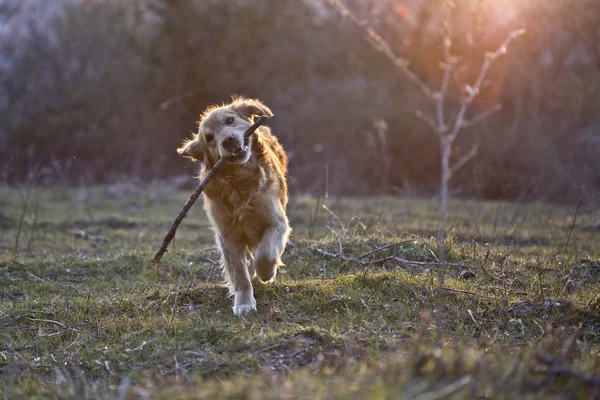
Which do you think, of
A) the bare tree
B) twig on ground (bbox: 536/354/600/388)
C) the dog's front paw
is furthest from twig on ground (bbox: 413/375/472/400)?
the dog's front paw

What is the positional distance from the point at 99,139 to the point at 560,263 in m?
17.1

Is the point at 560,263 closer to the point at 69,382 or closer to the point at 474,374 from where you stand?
the point at 474,374

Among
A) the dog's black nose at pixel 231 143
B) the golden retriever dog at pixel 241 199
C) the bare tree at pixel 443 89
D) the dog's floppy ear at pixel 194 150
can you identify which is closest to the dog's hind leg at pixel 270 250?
the golden retriever dog at pixel 241 199

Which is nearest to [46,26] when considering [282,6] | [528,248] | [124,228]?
[282,6]

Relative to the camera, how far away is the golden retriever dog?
4898 millimetres

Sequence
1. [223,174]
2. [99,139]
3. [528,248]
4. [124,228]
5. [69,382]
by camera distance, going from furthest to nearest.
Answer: [99,139] < [124,228] < [528,248] < [223,174] < [69,382]

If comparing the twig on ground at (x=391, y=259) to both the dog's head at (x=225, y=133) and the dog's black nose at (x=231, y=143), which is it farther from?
the dog's black nose at (x=231, y=143)

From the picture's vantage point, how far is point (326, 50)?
2100cm

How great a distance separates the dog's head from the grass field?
1080mm

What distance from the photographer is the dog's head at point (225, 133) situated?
16.0 ft

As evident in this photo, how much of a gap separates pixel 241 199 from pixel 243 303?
2.62 ft

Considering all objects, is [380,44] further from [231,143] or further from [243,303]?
[243,303]

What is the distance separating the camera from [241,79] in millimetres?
20328

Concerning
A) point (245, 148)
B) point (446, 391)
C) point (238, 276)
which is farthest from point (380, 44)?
point (446, 391)
